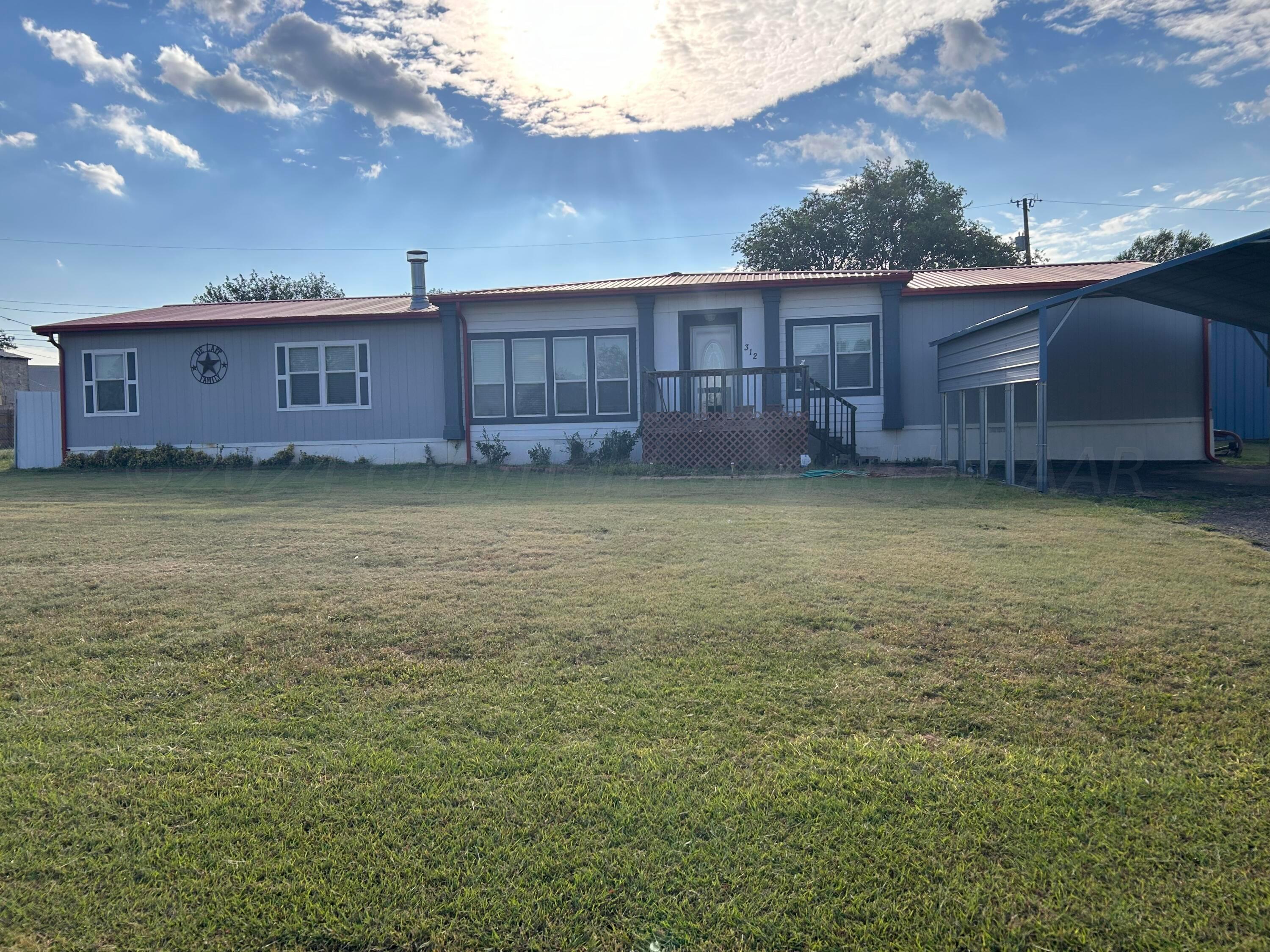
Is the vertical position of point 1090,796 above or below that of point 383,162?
below

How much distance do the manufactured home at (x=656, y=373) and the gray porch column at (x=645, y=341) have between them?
4cm

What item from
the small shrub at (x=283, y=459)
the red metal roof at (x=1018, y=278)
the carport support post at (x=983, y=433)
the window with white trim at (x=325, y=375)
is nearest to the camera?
the carport support post at (x=983, y=433)

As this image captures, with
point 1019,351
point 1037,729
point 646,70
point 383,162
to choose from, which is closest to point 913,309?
point 1019,351

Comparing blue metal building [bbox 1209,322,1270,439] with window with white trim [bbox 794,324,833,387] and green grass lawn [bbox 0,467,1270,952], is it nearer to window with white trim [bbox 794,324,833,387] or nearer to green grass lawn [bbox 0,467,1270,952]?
window with white trim [bbox 794,324,833,387]

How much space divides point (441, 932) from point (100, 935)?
0.78m

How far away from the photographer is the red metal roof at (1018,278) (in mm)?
13867

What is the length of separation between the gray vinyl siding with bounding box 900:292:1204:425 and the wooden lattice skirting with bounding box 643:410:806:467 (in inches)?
107

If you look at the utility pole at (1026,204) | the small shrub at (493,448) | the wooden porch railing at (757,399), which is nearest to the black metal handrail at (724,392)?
the wooden porch railing at (757,399)

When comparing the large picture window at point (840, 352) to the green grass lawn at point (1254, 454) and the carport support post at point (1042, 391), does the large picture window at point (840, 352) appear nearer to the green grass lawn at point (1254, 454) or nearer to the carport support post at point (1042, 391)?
the carport support post at point (1042, 391)

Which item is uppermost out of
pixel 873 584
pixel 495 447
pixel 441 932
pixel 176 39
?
pixel 176 39

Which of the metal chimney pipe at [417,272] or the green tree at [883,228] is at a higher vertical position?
the green tree at [883,228]

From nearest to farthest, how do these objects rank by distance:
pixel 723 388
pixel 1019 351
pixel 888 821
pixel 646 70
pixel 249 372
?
pixel 888 821, pixel 1019 351, pixel 723 388, pixel 646 70, pixel 249 372

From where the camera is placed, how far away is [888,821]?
2.26m

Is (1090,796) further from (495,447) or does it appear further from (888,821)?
(495,447)
